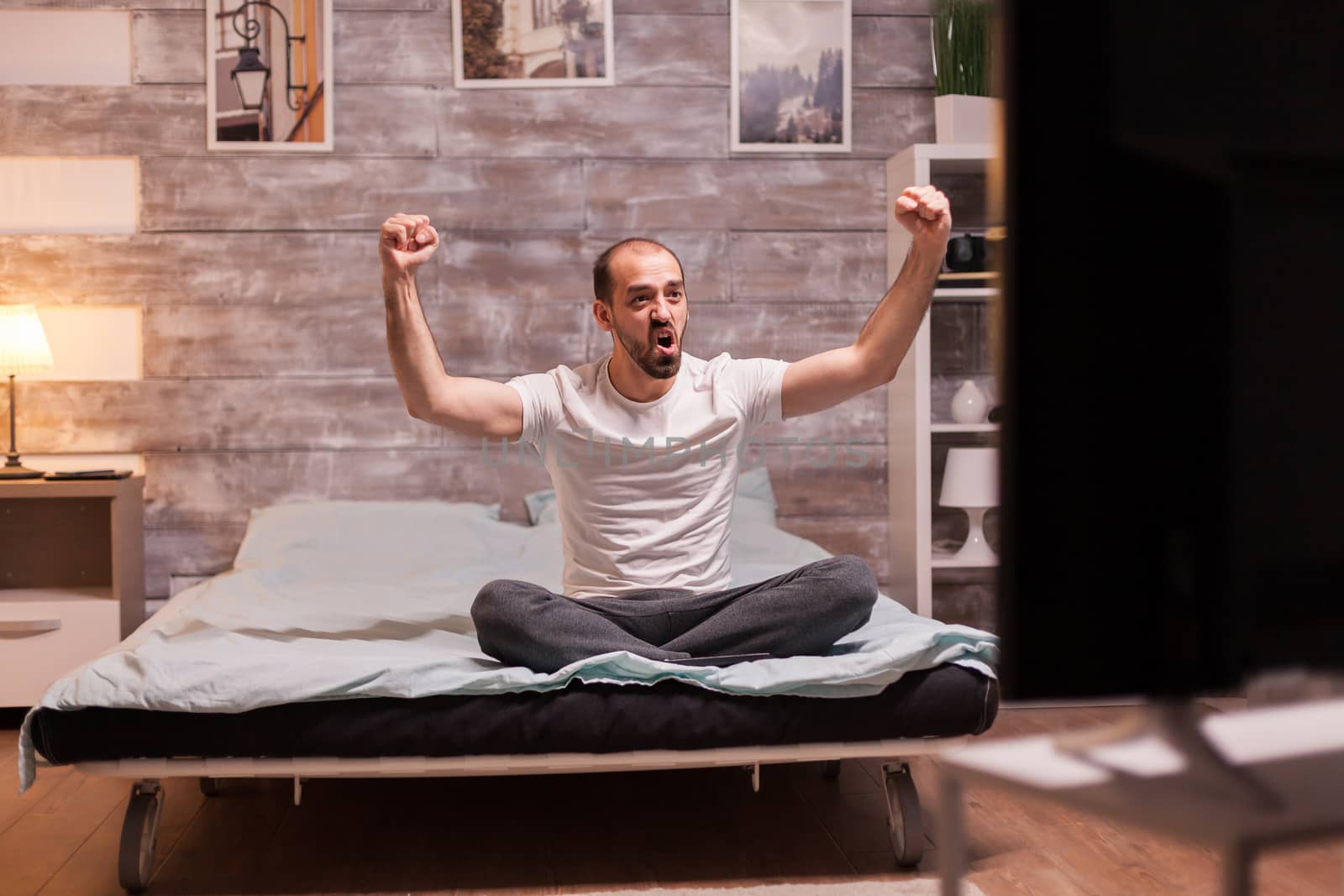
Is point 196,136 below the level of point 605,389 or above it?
above

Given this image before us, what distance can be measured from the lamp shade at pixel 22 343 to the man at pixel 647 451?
1.62 meters

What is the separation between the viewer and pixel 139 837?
Result: 6.05 feet

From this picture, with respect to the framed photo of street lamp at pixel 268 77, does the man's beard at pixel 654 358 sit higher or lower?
lower

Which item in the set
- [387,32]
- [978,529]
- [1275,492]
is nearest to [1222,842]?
[1275,492]

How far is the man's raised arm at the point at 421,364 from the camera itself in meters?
1.81

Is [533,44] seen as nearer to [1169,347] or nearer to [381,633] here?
[381,633]

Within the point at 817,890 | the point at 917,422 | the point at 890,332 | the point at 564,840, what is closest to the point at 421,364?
the point at 890,332

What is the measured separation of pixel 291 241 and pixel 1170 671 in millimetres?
3043

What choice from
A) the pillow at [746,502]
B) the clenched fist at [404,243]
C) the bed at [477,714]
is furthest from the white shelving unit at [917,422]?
the clenched fist at [404,243]

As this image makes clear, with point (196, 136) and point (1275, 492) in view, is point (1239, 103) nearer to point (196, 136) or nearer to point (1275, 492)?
point (1275, 492)

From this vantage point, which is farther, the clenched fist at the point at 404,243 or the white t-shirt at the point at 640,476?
the white t-shirt at the point at 640,476

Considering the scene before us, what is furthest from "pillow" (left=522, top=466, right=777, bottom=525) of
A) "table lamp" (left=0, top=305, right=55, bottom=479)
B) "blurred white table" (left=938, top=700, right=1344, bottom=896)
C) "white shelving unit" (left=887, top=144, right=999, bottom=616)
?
"blurred white table" (left=938, top=700, right=1344, bottom=896)

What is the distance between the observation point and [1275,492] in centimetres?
66

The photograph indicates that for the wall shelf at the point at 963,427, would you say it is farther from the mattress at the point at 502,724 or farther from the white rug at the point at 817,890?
the white rug at the point at 817,890
